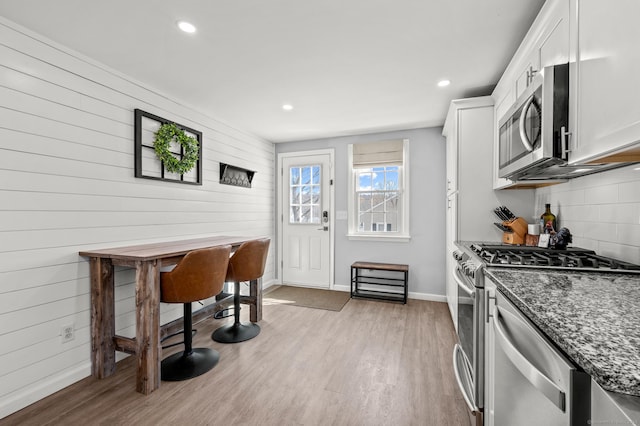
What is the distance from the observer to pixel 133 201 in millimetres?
2521

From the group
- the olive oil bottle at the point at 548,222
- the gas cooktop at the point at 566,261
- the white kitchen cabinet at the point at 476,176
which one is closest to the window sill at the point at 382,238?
the white kitchen cabinet at the point at 476,176

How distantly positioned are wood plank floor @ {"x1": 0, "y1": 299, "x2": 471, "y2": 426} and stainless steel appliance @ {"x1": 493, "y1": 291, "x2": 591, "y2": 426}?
81cm

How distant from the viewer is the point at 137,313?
77.8 inches

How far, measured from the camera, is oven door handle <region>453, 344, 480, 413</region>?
5.34ft

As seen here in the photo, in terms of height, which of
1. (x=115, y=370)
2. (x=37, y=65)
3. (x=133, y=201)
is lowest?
(x=115, y=370)

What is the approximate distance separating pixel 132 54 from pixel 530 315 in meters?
2.83

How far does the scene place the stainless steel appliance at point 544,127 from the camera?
50.7 inches

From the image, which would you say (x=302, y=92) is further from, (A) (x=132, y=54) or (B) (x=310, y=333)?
(B) (x=310, y=333)

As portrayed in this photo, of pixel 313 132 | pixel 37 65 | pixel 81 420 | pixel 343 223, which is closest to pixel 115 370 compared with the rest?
pixel 81 420

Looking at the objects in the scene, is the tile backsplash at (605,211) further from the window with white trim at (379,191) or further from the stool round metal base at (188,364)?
the stool round metal base at (188,364)

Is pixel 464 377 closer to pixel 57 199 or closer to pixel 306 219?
pixel 57 199

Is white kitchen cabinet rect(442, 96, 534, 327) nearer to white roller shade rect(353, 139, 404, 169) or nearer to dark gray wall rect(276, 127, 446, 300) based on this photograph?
dark gray wall rect(276, 127, 446, 300)

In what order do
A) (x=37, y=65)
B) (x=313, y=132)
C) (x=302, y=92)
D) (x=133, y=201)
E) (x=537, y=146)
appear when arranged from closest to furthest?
(x=537, y=146) < (x=37, y=65) < (x=133, y=201) < (x=302, y=92) < (x=313, y=132)

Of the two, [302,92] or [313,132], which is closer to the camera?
[302,92]
